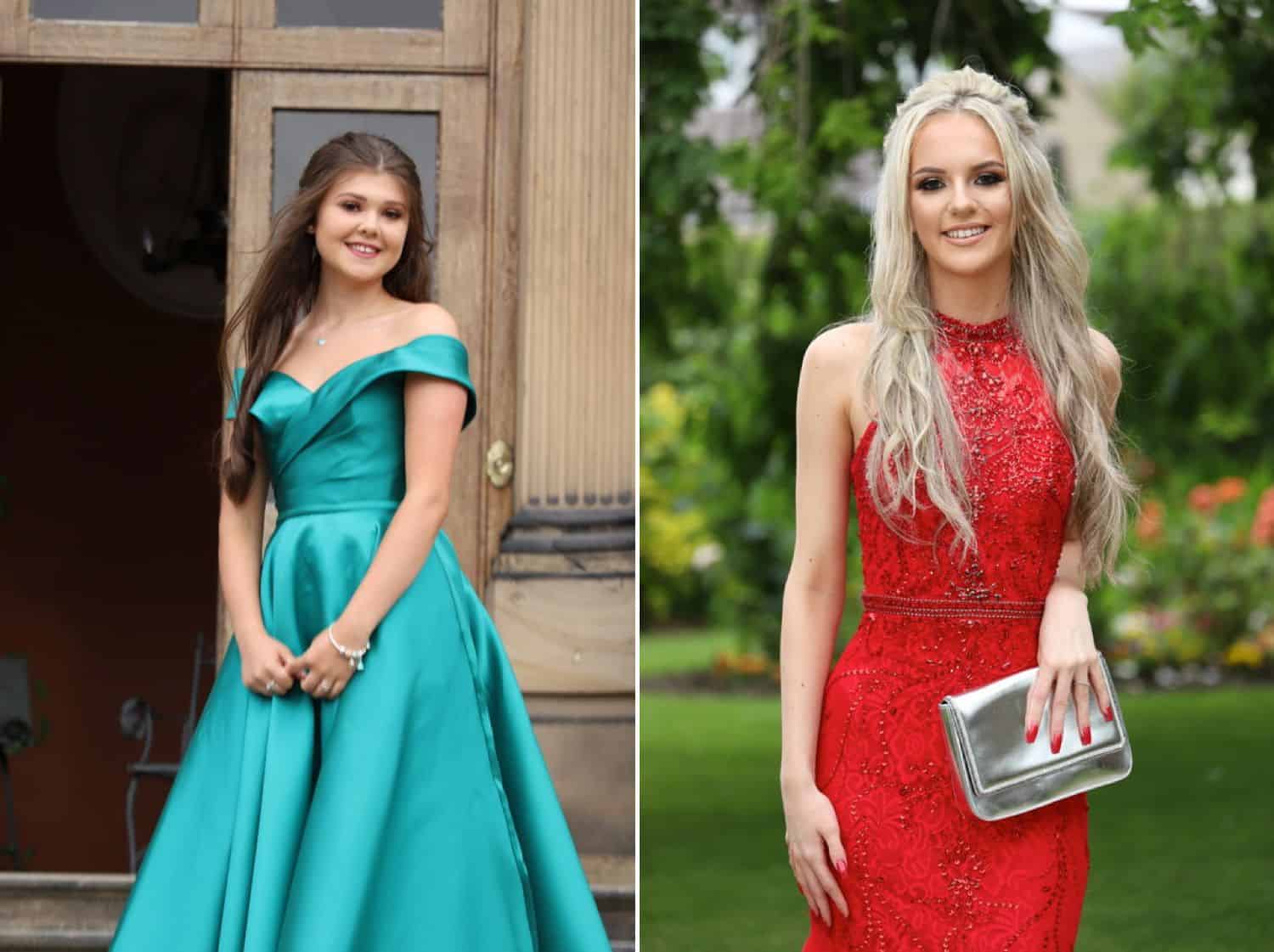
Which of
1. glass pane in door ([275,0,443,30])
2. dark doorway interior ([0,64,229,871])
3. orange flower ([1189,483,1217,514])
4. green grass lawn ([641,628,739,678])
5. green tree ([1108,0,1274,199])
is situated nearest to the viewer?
glass pane in door ([275,0,443,30])

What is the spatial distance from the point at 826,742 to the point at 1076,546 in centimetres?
47

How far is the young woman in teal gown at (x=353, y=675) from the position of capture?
10.9 feet

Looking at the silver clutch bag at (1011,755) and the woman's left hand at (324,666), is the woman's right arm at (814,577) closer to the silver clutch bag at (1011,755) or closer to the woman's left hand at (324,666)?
the silver clutch bag at (1011,755)

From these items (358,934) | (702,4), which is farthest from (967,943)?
(702,4)

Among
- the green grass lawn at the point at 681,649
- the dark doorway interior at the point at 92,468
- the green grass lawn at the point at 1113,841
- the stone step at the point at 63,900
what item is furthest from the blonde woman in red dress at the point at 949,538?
the green grass lawn at the point at 681,649

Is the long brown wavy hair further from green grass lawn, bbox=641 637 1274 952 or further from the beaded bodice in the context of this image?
green grass lawn, bbox=641 637 1274 952

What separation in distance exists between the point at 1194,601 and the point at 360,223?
1265cm

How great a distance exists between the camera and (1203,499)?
15305 mm

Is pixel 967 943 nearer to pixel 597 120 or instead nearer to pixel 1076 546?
pixel 1076 546

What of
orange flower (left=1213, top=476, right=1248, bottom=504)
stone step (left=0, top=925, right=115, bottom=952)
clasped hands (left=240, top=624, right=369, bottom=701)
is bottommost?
stone step (left=0, top=925, right=115, bottom=952)

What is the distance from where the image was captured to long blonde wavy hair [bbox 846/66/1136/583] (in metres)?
2.57

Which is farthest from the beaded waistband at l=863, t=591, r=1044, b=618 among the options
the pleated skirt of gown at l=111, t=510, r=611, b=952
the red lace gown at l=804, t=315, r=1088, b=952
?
the pleated skirt of gown at l=111, t=510, r=611, b=952

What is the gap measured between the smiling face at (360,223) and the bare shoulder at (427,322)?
107mm

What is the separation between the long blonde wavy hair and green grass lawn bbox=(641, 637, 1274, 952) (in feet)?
11.8
